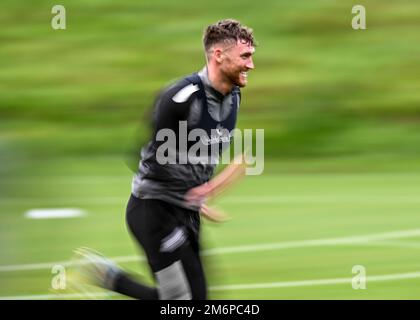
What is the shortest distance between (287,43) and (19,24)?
5252 mm

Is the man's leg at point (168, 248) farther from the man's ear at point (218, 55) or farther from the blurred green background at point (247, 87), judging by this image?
the blurred green background at point (247, 87)

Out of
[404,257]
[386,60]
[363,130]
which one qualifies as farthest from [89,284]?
[386,60]

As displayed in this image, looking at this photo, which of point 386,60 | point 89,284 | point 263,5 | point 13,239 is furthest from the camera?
point 263,5

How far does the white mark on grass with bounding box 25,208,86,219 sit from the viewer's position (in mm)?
13719

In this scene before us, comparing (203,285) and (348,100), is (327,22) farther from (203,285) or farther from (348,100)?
(203,285)

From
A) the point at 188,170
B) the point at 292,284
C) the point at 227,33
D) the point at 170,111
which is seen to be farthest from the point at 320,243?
the point at 170,111

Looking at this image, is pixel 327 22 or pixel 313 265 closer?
pixel 313 265

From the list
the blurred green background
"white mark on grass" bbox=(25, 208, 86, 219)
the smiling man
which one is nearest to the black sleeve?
the smiling man

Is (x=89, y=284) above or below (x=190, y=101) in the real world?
below

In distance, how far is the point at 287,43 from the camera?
23.8 meters

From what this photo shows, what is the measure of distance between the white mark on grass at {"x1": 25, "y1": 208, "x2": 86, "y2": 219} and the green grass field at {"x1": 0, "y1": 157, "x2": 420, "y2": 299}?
3.8 inches

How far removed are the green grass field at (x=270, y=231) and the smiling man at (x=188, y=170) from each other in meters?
0.47

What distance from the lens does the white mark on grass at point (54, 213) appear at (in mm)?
13719

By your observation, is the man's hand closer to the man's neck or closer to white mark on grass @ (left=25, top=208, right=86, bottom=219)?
the man's neck
